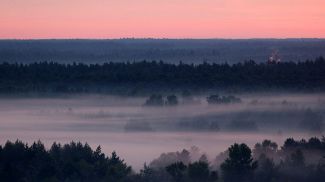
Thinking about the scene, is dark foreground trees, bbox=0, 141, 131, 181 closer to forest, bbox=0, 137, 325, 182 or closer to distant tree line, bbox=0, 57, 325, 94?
forest, bbox=0, 137, 325, 182

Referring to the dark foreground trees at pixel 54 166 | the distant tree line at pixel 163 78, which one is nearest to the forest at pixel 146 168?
the dark foreground trees at pixel 54 166

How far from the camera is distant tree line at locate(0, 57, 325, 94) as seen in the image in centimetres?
7425

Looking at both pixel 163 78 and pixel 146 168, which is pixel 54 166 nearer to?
A: pixel 146 168

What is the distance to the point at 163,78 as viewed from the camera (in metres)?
76.2

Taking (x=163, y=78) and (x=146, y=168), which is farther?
(x=163, y=78)

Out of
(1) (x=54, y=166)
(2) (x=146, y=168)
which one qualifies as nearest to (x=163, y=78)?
(2) (x=146, y=168)

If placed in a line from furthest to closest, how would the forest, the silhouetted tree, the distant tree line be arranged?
the distant tree line
the silhouetted tree
the forest

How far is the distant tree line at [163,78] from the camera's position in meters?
74.2

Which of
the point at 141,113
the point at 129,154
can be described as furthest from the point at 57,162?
the point at 141,113

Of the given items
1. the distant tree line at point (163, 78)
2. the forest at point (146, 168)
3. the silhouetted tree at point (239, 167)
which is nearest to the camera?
the forest at point (146, 168)

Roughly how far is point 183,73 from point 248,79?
6.25m

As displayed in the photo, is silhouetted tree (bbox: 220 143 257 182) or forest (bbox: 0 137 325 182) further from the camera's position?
silhouetted tree (bbox: 220 143 257 182)

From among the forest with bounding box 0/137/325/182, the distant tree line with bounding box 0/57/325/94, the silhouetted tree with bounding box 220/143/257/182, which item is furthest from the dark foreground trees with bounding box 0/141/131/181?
the distant tree line with bounding box 0/57/325/94

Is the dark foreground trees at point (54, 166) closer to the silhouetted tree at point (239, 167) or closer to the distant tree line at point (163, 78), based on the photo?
the silhouetted tree at point (239, 167)
